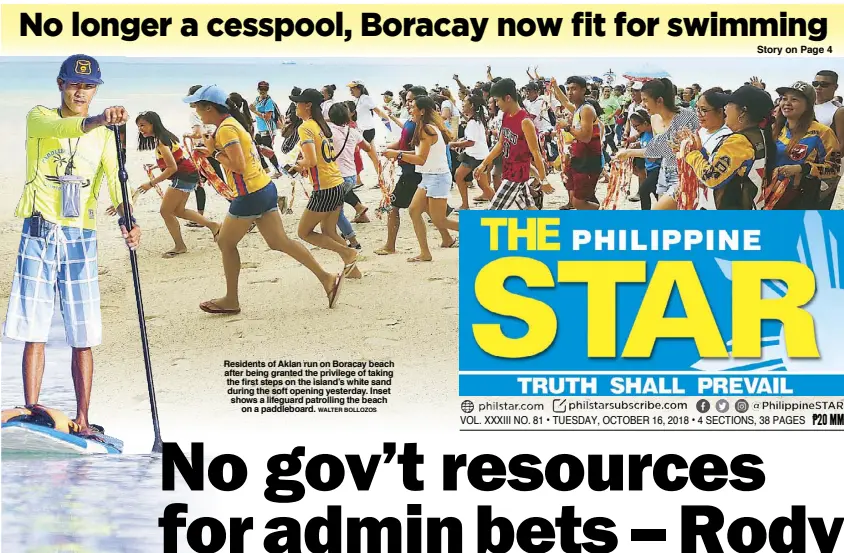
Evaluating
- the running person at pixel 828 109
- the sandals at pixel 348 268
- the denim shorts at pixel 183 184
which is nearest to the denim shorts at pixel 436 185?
the sandals at pixel 348 268

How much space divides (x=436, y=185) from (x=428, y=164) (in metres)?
0.18

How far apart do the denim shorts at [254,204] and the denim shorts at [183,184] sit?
31cm

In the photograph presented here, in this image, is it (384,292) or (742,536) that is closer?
(742,536)

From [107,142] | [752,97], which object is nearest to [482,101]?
[752,97]

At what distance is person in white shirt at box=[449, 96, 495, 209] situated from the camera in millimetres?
9320

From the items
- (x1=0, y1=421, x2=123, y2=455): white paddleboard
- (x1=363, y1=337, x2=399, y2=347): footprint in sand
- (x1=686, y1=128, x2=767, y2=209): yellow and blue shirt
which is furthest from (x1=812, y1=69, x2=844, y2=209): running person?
(x1=0, y1=421, x2=123, y2=455): white paddleboard

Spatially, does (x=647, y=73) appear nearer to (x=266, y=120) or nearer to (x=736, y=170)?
(x=736, y=170)

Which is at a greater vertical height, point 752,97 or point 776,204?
point 752,97

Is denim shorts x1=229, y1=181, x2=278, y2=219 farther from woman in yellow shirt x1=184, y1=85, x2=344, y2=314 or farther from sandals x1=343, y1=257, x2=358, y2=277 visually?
sandals x1=343, y1=257, x2=358, y2=277

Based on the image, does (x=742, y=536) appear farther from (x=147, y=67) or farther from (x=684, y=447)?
(x=147, y=67)

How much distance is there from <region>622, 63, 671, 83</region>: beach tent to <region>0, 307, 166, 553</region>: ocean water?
3.82 metres

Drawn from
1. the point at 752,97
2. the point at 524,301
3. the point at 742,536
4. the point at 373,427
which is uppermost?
the point at 752,97

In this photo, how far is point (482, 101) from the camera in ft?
30.5

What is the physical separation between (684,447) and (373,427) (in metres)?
1.93
